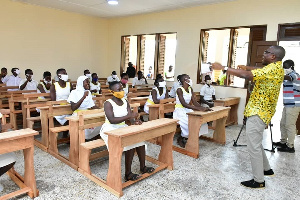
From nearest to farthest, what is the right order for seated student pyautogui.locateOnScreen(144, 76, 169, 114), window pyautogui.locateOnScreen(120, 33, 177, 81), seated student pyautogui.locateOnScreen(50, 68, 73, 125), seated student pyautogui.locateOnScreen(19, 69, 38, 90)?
seated student pyautogui.locateOnScreen(50, 68, 73, 125) < seated student pyautogui.locateOnScreen(144, 76, 169, 114) < seated student pyautogui.locateOnScreen(19, 69, 38, 90) < window pyautogui.locateOnScreen(120, 33, 177, 81)

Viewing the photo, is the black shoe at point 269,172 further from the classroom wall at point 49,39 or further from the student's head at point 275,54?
the classroom wall at point 49,39

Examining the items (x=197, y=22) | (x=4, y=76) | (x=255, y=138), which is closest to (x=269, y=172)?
(x=255, y=138)

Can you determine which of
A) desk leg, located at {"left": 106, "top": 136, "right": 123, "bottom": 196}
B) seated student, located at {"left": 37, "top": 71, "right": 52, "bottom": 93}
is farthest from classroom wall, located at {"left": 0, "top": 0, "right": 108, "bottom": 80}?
desk leg, located at {"left": 106, "top": 136, "right": 123, "bottom": 196}

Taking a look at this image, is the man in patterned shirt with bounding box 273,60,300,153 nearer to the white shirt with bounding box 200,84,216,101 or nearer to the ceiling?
the white shirt with bounding box 200,84,216,101

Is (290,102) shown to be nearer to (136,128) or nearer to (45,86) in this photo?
(136,128)

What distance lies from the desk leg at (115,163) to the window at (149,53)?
226 inches

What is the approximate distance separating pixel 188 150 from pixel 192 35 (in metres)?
4.27

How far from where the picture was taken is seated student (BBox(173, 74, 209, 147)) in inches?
159

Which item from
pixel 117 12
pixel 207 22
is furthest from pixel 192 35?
pixel 117 12

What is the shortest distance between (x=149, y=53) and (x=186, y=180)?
24.8 ft

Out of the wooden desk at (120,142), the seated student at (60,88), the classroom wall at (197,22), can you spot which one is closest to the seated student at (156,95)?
the seated student at (60,88)

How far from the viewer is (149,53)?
9922 mm

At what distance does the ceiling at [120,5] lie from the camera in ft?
21.8

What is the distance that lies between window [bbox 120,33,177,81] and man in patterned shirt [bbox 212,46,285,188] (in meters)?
5.45
